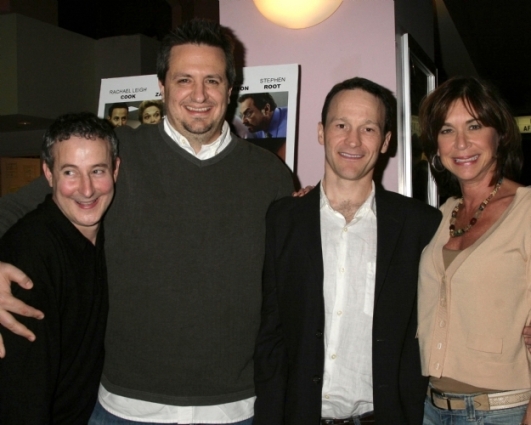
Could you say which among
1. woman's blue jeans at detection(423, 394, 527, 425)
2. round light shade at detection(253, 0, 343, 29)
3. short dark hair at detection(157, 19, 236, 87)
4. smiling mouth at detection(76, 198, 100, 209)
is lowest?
woman's blue jeans at detection(423, 394, 527, 425)

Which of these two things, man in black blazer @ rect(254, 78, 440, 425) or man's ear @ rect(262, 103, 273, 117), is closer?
man in black blazer @ rect(254, 78, 440, 425)

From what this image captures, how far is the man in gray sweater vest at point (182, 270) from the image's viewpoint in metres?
1.81

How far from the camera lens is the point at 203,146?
2004mm

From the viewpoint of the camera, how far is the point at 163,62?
6.81ft

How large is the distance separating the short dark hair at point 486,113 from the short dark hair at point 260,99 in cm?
107

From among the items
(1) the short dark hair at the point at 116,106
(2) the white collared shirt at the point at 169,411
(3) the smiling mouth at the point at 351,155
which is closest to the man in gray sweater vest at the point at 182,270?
(2) the white collared shirt at the point at 169,411

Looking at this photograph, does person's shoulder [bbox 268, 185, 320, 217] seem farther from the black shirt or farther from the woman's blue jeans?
the woman's blue jeans

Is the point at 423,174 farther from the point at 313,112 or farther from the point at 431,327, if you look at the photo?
the point at 431,327

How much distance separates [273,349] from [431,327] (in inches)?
22.2

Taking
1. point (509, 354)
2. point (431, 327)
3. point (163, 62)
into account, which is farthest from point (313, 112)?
point (509, 354)

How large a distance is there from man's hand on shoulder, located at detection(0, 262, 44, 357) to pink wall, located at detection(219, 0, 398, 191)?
74.4 inches

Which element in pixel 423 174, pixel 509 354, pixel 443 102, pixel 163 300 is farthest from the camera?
pixel 423 174

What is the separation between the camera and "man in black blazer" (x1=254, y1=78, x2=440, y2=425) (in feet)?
5.90

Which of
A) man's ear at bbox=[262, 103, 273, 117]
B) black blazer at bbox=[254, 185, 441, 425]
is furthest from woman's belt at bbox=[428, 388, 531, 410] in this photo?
man's ear at bbox=[262, 103, 273, 117]
